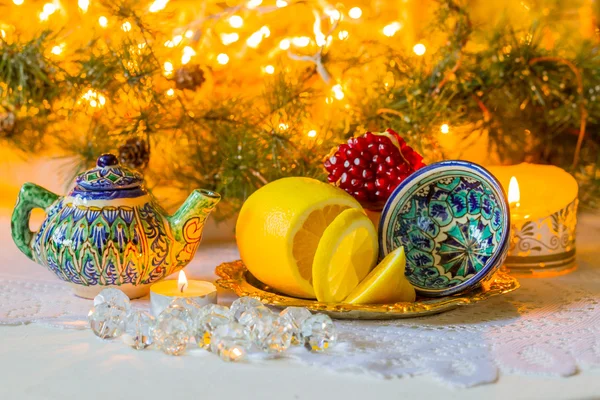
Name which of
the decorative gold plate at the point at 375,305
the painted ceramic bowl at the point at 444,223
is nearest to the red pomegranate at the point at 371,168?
the painted ceramic bowl at the point at 444,223

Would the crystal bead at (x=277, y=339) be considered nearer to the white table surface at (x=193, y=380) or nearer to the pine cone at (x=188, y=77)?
the white table surface at (x=193, y=380)

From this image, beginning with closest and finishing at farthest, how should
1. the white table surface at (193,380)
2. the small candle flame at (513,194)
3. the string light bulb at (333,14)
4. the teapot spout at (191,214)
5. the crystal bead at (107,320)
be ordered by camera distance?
the white table surface at (193,380)
the crystal bead at (107,320)
the teapot spout at (191,214)
the small candle flame at (513,194)
the string light bulb at (333,14)

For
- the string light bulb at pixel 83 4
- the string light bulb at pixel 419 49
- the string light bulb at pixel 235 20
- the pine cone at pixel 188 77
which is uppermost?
the string light bulb at pixel 83 4

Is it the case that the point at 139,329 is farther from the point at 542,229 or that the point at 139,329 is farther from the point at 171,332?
the point at 542,229

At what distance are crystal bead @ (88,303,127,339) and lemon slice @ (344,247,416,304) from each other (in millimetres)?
202

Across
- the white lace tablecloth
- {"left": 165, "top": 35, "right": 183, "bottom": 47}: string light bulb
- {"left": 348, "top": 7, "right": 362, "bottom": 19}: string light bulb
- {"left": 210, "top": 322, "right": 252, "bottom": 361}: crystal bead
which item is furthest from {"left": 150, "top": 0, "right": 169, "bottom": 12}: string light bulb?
{"left": 210, "top": 322, "right": 252, "bottom": 361}: crystal bead

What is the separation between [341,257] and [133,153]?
40cm

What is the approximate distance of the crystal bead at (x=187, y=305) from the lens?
607 mm

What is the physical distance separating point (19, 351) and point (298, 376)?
Result: 0.23 meters

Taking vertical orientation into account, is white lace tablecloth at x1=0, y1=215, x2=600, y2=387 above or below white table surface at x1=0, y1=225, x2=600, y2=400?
above

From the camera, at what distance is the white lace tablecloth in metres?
0.56

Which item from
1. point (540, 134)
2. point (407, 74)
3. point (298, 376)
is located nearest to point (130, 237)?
point (298, 376)

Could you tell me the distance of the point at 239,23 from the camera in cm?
112

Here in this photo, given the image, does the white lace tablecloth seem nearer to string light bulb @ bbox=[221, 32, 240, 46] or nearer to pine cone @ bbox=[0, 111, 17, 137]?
pine cone @ bbox=[0, 111, 17, 137]
